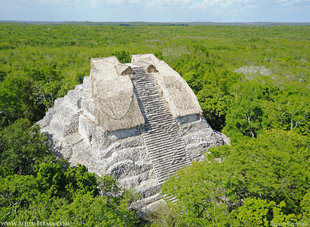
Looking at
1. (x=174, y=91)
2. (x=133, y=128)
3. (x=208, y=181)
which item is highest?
(x=174, y=91)

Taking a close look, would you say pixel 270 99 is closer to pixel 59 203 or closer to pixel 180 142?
pixel 180 142

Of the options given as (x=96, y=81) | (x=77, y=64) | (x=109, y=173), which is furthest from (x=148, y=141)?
(x=77, y=64)

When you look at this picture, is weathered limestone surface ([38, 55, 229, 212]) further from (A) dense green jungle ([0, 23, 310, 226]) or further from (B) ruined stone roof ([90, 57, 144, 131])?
(A) dense green jungle ([0, 23, 310, 226])

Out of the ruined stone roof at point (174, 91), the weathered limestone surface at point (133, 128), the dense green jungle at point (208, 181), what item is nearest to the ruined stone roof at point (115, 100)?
the weathered limestone surface at point (133, 128)

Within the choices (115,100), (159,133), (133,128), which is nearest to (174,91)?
(159,133)

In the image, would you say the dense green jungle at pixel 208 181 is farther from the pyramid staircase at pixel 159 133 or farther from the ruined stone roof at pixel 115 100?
the ruined stone roof at pixel 115 100

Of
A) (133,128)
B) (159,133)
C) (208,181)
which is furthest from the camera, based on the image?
(159,133)

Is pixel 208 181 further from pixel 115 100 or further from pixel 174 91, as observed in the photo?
pixel 174 91
